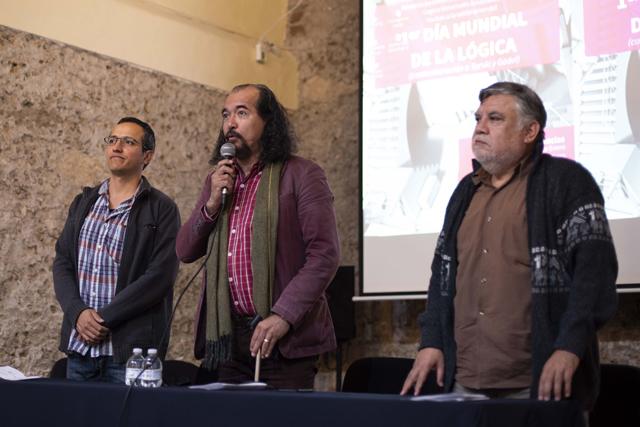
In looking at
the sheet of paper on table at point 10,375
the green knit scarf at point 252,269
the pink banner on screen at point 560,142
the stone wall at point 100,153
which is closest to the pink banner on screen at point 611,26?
the pink banner on screen at point 560,142

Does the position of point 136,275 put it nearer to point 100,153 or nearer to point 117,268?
point 117,268

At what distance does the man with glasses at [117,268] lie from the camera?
3.37 m

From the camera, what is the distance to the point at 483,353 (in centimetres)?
261

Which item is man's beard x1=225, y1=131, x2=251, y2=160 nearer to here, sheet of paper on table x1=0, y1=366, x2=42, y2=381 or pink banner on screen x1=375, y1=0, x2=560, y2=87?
sheet of paper on table x1=0, y1=366, x2=42, y2=381

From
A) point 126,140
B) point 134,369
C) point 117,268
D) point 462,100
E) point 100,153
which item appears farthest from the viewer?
point 462,100

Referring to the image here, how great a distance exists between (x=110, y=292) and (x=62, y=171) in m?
1.56

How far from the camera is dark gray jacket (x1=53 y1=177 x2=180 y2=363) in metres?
3.36

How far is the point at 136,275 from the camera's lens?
348 cm

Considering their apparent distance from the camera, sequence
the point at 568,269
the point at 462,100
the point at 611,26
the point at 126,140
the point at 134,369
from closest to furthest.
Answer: the point at 568,269 < the point at 134,369 < the point at 126,140 < the point at 611,26 < the point at 462,100

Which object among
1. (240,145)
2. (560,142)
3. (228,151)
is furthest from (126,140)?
(560,142)

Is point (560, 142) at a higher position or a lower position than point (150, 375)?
higher

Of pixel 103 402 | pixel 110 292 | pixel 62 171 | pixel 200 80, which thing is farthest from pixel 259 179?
pixel 200 80

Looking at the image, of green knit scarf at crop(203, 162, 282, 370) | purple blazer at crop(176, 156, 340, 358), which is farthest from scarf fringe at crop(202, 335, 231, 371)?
purple blazer at crop(176, 156, 340, 358)

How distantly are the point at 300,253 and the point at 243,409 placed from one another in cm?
103
